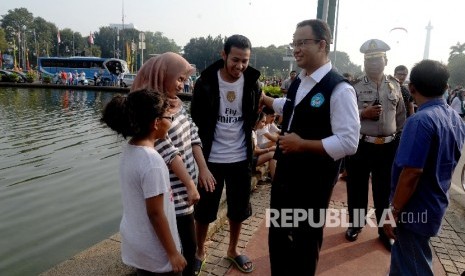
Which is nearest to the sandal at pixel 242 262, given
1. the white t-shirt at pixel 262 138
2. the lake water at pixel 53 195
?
the lake water at pixel 53 195

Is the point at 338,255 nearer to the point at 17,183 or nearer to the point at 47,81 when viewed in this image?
the point at 17,183

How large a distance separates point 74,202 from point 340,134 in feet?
16.2

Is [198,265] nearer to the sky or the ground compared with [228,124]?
nearer to the ground

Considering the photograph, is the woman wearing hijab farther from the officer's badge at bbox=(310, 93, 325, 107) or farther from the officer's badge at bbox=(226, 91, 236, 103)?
the officer's badge at bbox=(310, 93, 325, 107)

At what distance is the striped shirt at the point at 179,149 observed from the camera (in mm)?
2080

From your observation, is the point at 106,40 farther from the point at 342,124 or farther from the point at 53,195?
the point at 342,124

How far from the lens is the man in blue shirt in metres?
2.02

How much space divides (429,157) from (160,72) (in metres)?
1.60

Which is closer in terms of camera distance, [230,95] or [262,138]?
[230,95]

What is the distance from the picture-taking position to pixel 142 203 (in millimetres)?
1736

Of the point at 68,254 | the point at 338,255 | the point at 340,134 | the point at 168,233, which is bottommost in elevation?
the point at 68,254

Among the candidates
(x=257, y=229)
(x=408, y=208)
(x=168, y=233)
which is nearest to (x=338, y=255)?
(x=257, y=229)

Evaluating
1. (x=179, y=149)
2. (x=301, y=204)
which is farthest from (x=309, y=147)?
(x=179, y=149)

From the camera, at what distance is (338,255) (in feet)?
10.8
